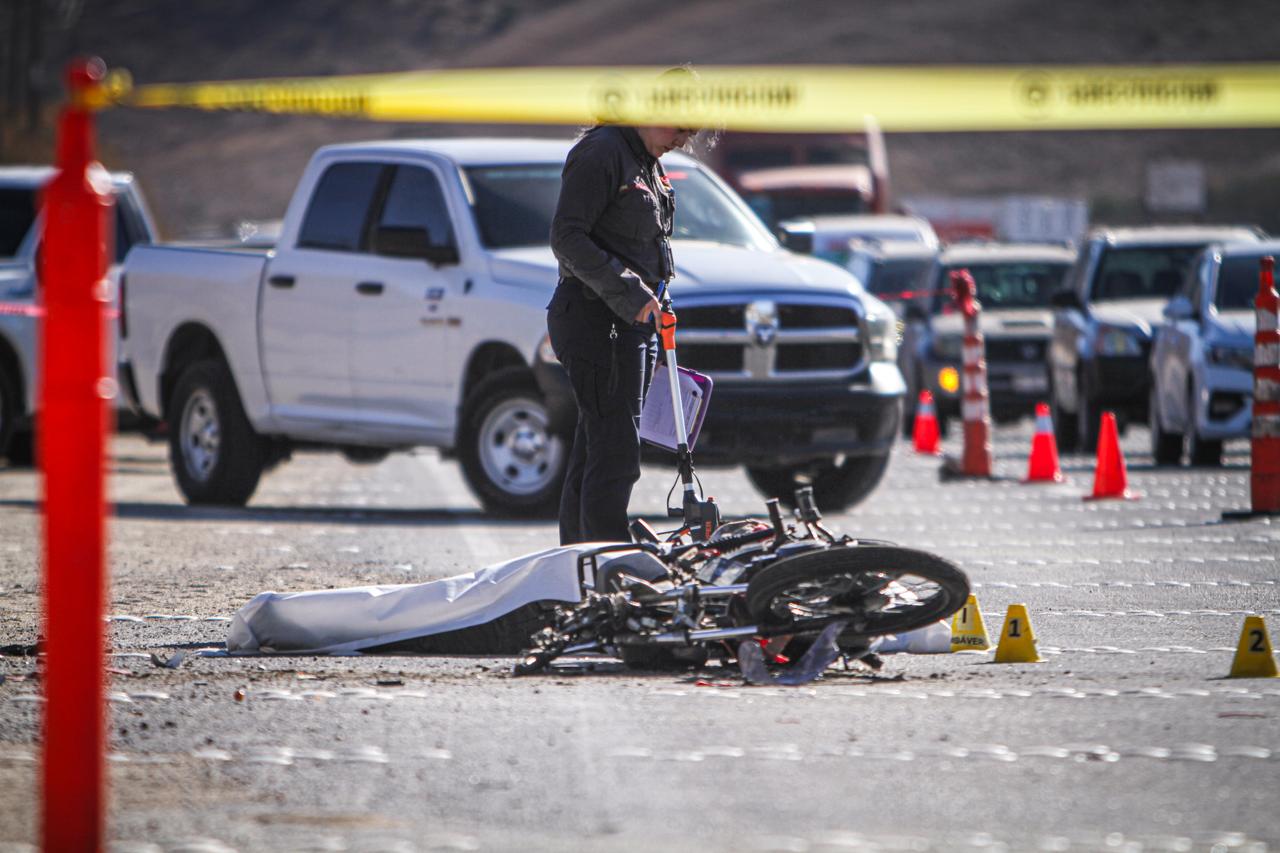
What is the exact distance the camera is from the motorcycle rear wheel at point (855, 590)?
668cm

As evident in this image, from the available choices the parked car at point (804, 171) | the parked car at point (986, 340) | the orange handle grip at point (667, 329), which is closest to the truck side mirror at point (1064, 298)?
the parked car at point (986, 340)

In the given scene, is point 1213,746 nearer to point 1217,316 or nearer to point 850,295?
point 850,295

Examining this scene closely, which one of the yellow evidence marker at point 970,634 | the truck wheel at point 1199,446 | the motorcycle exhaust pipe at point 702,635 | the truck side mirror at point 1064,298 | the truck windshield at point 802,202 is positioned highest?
the truck windshield at point 802,202

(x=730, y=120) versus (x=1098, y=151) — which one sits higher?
(x=1098, y=151)

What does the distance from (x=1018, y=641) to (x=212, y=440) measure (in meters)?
8.11

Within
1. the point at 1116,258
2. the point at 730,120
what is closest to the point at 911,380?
the point at 1116,258

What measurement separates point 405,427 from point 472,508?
79 centimetres

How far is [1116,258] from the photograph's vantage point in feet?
67.7

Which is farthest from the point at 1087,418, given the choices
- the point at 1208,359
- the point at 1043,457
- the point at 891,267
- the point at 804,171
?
the point at 804,171

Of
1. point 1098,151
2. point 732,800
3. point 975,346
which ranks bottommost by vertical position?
point 732,800

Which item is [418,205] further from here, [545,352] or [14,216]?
[14,216]

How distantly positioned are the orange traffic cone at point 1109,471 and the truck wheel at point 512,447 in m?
3.58

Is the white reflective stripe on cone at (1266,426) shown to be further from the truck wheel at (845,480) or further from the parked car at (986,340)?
the parked car at (986,340)

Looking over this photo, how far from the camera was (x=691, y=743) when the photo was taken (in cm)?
568
